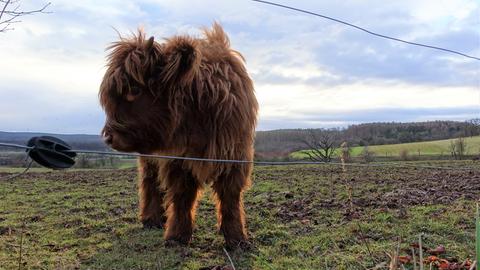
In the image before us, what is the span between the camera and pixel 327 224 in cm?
510

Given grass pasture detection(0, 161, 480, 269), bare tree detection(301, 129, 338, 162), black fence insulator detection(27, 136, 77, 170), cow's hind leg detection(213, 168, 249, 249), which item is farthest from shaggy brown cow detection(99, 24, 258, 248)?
black fence insulator detection(27, 136, 77, 170)

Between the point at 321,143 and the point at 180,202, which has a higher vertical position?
the point at 321,143

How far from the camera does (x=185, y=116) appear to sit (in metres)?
4.15

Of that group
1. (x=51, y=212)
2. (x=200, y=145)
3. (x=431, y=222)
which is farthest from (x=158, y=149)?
(x=51, y=212)

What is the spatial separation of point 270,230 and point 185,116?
61.5 inches

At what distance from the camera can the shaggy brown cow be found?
3.97 meters

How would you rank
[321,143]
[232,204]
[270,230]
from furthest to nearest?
[270,230] → [321,143] → [232,204]

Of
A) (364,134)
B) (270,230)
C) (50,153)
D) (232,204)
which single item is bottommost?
(270,230)

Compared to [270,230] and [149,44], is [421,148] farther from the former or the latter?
[149,44]

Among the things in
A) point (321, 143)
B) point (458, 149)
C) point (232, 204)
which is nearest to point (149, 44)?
point (232, 204)

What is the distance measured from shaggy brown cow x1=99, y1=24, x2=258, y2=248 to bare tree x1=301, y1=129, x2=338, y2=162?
542mm

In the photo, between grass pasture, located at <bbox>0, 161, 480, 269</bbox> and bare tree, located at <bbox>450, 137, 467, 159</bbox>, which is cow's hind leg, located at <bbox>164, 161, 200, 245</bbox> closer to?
grass pasture, located at <bbox>0, 161, 480, 269</bbox>

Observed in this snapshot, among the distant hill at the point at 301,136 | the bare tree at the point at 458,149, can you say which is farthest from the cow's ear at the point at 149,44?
the bare tree at the point at 458,149

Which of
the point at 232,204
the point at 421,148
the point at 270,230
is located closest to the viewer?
the point at 232,204
